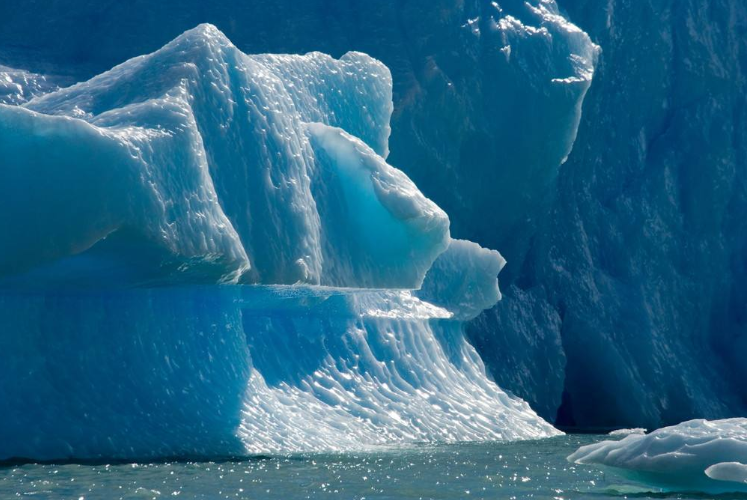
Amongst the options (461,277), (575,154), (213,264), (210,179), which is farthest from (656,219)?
(213,264)

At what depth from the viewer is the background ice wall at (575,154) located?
42.3ft

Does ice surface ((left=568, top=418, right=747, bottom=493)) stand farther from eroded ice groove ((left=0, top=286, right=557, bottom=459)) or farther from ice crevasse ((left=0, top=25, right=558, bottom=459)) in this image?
eroded ice groove ((left=0, top=286, right=557, bottom=459))

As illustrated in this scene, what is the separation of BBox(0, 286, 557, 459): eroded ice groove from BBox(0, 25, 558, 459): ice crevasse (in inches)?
0.5

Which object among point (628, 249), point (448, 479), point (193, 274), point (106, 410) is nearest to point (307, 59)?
point (193, 274)

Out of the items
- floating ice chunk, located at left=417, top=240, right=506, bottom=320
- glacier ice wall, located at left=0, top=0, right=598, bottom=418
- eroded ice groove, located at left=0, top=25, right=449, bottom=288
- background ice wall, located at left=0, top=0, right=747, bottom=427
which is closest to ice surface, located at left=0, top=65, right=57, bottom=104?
background ice wall, located at left=0, top=0, right=747, bottom=427

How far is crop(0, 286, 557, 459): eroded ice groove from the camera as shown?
710 cm

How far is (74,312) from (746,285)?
949cm

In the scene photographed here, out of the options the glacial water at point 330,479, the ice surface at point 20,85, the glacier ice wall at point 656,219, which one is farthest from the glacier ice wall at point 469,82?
the glacial water at point 330,479

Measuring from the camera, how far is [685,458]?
17.9 ft

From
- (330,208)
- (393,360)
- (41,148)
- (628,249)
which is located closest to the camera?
(41,148)

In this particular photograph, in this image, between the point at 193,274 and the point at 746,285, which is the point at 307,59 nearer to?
the point at 193,274

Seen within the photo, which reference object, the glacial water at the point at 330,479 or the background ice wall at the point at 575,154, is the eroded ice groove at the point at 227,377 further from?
the background ice wall at the point at 575,154

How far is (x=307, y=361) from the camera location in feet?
31.1

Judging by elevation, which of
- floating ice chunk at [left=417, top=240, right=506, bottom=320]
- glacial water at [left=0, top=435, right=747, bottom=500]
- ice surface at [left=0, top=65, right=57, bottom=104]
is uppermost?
ice surface at [left=0, top=65, right=57, bottom=104]
